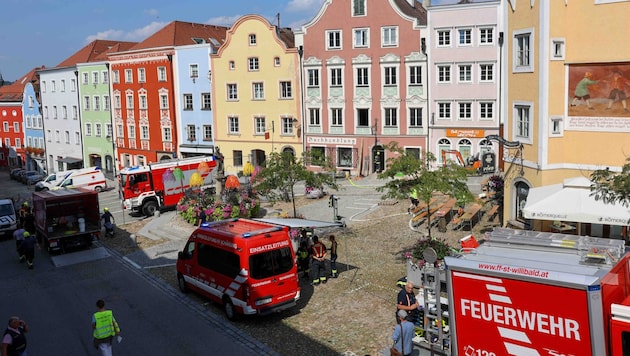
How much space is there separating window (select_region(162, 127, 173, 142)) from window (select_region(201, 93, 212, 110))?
5.19 meters

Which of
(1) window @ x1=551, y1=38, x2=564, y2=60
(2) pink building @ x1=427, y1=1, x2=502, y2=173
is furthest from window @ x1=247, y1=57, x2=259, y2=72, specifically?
(1) window @ x1=551, y1=38, x2=564, y2=60

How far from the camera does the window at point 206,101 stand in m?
51.5

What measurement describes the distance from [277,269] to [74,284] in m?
8.95

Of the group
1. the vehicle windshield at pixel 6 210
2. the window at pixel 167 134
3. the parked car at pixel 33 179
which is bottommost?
the parked car at pixel 33 179

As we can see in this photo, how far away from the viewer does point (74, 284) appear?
20.3 m

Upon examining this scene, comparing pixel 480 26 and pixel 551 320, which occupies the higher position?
pixel 480 26

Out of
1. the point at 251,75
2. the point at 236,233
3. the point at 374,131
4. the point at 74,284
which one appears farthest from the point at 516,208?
the point at 251,75

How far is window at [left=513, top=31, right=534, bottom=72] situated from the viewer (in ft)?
65.2

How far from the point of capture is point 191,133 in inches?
2101

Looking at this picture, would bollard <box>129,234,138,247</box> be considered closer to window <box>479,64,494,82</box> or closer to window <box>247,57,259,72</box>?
window <box>247,57,259,72</box>

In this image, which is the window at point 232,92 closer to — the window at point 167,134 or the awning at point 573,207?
the window at point 167,134

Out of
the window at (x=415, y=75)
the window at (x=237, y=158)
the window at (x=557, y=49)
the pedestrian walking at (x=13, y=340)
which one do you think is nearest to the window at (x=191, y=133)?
the window at (x=237, y=158)

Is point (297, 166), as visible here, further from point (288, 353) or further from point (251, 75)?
point (251, 75)

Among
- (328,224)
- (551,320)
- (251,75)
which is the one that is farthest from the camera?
(251,75)
